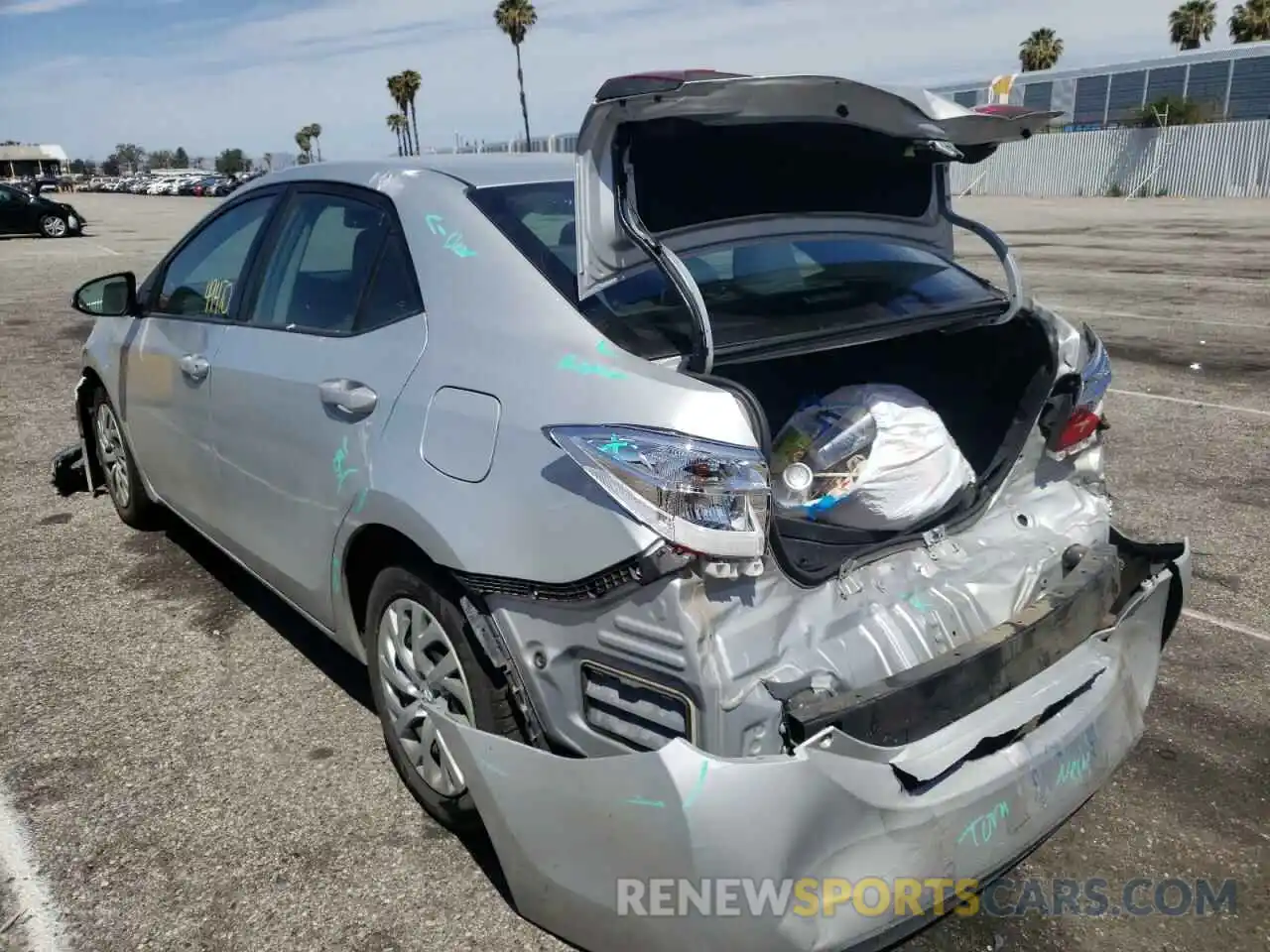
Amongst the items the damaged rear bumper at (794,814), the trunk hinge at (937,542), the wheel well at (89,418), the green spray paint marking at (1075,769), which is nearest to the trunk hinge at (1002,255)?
the trunk hinge at (937,542)

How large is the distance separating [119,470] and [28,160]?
139686 mm

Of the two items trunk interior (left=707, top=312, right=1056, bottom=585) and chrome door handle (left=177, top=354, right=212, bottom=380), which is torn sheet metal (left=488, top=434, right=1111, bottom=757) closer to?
trunk interior (left=707, top=312, right=1056, bottom=585)

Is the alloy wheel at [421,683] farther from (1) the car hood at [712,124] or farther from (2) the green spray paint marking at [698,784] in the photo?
(1) the car hood at [712,124]

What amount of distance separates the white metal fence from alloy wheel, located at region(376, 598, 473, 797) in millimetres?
32392

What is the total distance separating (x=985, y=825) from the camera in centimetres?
214

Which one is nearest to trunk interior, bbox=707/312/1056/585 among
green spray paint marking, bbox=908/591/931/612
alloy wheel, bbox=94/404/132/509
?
green spray paint marking, bbox=908/591/931/612

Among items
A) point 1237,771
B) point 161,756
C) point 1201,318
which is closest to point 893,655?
point 1237,771

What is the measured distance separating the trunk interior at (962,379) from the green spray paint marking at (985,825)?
741mm

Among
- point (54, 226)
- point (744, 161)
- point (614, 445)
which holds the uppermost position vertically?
point (744, 161)

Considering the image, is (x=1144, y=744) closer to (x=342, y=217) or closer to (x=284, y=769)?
(x=284, y=769)

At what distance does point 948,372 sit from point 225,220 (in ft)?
8.99

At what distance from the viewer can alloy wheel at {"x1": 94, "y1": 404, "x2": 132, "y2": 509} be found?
15.8 feet

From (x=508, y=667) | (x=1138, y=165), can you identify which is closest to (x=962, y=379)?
(x=508, y=667)

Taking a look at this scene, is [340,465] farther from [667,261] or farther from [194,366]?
[194,366]
